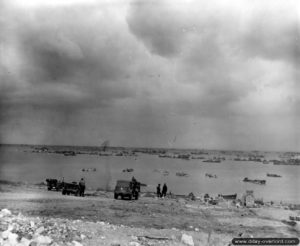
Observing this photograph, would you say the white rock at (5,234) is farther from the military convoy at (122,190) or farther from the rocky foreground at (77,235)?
the military convoy at (122,190)

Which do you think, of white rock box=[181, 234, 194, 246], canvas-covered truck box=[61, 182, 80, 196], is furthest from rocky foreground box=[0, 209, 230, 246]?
canvas-covered truck box=[61, 182, 80, 196]

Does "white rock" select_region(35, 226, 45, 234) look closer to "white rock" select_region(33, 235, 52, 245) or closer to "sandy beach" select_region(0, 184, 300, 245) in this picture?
"sandy beach" select_region(0, 184, 300, 245)

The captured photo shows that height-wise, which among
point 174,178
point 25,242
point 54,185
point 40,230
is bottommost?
point 174,178

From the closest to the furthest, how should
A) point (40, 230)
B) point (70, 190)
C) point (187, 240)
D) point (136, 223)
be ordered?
point (40, 230), point (187, 240), point (136, 223), point (70, 190)

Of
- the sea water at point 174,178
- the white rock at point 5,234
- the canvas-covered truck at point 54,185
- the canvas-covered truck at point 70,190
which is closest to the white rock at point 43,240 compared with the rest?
the white rock at point 5,234

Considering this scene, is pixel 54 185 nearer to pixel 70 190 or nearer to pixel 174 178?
pixel 70 190

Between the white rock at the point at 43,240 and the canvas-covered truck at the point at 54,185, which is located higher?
the white rock at the point at 43,240

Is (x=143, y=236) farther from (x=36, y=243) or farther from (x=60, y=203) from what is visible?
(x=60, y=203)

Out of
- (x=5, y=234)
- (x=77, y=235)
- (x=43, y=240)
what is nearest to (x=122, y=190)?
(x=77, y=235)

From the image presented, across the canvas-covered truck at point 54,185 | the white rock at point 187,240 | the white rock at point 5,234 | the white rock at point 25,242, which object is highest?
the white rock at point 5,234
